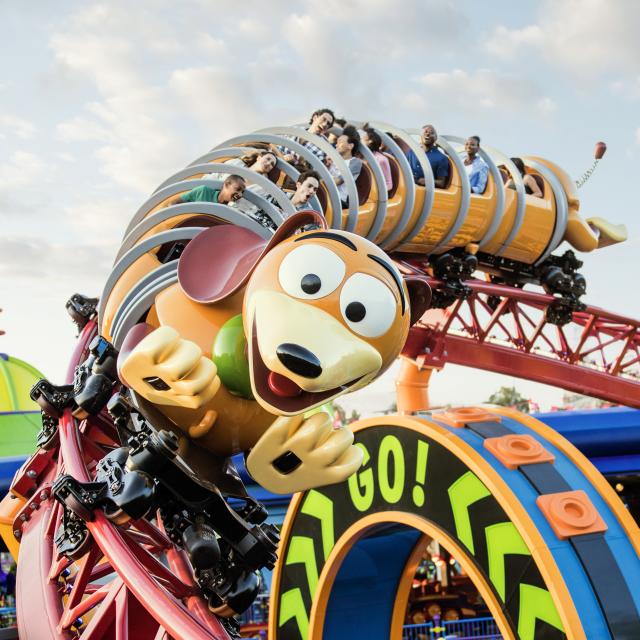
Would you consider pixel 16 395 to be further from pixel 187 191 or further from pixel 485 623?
pixel 187 191

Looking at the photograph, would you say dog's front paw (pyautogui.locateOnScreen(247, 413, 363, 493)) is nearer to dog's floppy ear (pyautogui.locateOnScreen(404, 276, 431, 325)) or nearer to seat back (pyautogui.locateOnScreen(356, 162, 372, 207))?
dog's floppy ear (pyautogui.locateOnScreen(404, 276, 431, 325))

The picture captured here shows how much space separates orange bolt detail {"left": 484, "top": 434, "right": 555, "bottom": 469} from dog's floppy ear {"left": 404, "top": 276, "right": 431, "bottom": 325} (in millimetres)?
1486

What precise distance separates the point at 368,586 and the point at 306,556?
0.59 metres

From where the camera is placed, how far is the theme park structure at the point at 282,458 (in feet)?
6.70

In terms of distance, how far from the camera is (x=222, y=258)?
2.36 meters

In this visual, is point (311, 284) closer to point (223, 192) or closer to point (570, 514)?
point (223, 192)

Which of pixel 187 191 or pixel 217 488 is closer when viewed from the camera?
pixel 217 488

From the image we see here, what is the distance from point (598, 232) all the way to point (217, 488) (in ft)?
17.4

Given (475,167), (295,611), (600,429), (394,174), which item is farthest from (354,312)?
(600,429)

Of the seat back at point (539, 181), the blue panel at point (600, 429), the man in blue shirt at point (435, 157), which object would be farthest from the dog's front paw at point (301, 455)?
the blue panel at point (600, 429)

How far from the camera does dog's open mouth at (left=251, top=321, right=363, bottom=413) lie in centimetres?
195

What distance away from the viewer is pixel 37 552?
9.17ft

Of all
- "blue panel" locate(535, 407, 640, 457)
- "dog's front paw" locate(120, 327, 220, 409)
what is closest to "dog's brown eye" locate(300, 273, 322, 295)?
"dog's front paw" locate(120, 327, 220, 409)

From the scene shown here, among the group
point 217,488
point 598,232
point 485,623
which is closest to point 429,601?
point 485,623
